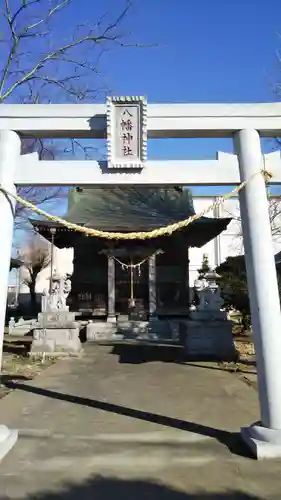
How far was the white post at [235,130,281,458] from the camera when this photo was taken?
4148 millimetres

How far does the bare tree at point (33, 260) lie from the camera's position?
3843 cm

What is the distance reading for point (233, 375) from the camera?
28.7 ft

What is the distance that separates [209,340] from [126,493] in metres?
8.31

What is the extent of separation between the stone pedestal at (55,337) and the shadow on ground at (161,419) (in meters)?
4.09

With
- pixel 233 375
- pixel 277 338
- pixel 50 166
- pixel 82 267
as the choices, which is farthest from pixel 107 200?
pixel 277 338

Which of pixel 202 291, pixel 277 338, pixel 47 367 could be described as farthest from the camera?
pixel 202 291

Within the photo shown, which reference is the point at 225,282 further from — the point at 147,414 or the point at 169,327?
the point at 147,414

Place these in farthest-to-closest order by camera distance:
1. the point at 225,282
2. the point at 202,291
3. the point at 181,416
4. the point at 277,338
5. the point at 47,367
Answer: the point at 225,282, the point at 202,291, the point at 47,367, the point at 181,416, the point at 277,338

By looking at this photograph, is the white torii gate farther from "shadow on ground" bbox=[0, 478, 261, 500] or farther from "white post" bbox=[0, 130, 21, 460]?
"shadow on ground" bbox=[0, 478, 261, 500]

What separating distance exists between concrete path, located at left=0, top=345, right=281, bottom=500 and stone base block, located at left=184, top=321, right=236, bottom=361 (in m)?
2.80

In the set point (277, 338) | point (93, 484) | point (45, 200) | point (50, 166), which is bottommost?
point (93, 484)

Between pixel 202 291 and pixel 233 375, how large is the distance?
348cm

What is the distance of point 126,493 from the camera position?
3.37m

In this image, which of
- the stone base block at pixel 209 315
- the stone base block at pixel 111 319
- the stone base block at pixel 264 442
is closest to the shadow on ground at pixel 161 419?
the stone base block at pixel 264 442
